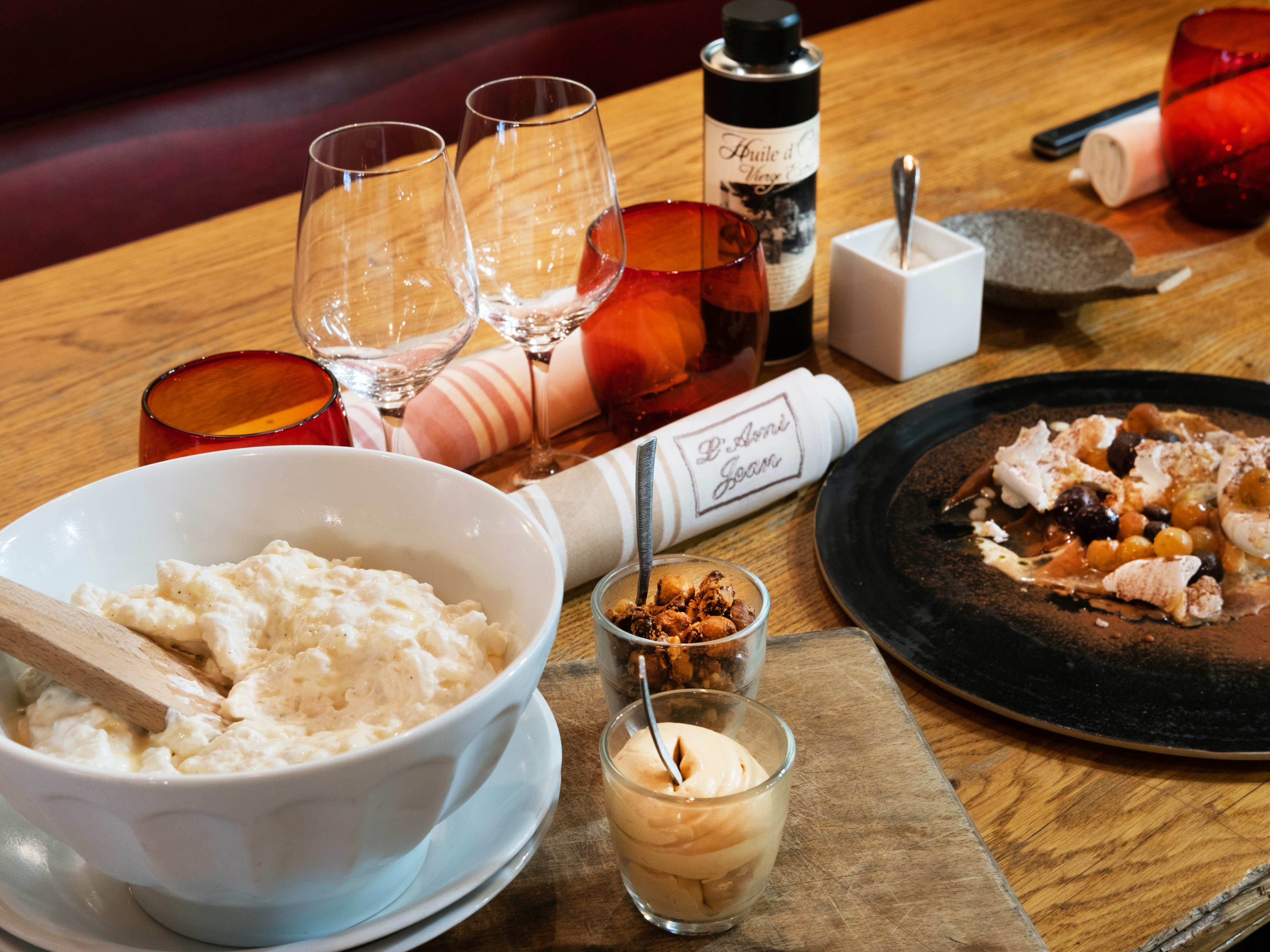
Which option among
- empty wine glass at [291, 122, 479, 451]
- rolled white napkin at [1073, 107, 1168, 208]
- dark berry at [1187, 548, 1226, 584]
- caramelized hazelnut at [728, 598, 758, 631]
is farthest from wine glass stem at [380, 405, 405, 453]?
rolled white napkin at [1073, 107, 1168, 208]

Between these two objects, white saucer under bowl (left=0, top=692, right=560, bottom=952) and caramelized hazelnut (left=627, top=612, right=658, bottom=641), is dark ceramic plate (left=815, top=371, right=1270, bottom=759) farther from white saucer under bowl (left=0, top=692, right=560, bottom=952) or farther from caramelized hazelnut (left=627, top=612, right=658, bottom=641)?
white saucer under bowl (left=0, top=692, right=560, bottom=952)

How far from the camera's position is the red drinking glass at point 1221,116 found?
1.19m

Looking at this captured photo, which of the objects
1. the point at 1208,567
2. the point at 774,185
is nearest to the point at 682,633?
the point at 1208,567

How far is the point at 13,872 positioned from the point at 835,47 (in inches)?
60.3

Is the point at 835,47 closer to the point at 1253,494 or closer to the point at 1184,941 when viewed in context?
the point at 1253,494

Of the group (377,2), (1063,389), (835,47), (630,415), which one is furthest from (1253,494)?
(377,2)

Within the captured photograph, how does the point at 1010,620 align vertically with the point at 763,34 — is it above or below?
below

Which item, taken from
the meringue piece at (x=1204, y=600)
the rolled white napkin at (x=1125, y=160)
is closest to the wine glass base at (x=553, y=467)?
the meringue piece at (x=1204, y=600)

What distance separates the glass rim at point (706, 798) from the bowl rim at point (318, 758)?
0.08 m

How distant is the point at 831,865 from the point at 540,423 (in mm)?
421

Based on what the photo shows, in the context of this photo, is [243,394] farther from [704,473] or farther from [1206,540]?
[1206,540]

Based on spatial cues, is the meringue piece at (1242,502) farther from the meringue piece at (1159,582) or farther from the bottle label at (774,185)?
the bottle label at (774,185)

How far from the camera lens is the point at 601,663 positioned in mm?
667

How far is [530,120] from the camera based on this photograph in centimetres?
82
